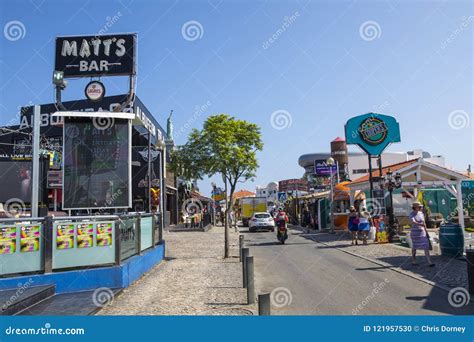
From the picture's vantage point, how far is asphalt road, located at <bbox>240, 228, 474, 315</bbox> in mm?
6926

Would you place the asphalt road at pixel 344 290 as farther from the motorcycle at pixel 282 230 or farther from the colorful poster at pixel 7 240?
the motorcycle at pixel 282 230

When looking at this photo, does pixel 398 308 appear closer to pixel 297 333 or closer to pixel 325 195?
pixel 297 333

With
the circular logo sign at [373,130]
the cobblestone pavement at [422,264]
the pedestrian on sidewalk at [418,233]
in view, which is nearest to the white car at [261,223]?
the circular logo sign at [373,130]

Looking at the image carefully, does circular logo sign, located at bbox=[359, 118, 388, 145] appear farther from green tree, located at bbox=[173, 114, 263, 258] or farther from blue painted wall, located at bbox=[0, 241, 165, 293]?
blue painted wall, located at bbox=[0, 241, 165, 293]

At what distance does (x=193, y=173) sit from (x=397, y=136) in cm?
1258

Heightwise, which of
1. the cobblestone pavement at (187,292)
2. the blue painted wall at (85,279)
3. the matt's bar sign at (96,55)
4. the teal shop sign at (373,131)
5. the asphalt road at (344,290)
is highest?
the matt's bar sign at (96,55)

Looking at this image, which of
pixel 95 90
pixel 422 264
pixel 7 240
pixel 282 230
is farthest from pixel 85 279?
pixel 282 230

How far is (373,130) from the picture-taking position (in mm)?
22281

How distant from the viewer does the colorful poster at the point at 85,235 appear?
8820mm

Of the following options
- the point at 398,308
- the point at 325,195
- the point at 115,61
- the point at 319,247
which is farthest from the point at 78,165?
the point at 325,195

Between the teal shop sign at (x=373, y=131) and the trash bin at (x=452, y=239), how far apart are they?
9359 mm

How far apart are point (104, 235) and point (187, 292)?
2245 millimetres

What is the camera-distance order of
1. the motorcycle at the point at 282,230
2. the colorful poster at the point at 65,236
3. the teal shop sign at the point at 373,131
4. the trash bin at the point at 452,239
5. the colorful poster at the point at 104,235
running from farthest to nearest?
the teal shop sign at the point at 373,131
the motorcycle at the point at 282,230
the trash bin at the point at 452,239
the colorful poster at the point at 104,235
the colorful poster at the point at 65,236

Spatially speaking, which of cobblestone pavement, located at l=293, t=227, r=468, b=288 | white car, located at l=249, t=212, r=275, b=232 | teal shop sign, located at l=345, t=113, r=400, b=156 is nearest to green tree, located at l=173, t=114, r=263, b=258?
cobblestone pavement, located at l=293, t=227, r=468, b=288
